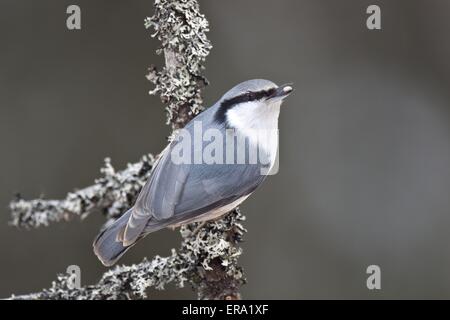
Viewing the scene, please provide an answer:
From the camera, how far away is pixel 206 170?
80.1 inches

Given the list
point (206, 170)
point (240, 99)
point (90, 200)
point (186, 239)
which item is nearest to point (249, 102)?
point (240, 99)

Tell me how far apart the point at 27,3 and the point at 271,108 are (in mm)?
1856

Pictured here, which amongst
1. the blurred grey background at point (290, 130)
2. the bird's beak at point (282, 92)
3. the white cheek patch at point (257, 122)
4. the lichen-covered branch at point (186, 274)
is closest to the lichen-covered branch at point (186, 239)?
the lichen-covered branch at point (186, 274)

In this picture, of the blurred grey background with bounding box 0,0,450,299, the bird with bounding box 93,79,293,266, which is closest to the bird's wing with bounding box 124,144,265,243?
the bird with bounding box 93,79,293,266

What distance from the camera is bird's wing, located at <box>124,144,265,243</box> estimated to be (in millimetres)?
2002

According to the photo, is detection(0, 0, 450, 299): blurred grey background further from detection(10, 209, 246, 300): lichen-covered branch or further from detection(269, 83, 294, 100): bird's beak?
detection(269, 83, 294, 100): bird's beak

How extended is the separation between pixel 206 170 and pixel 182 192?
10cm

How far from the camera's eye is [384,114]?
3861 millimetres

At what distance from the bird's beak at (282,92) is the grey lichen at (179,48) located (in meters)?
0.23

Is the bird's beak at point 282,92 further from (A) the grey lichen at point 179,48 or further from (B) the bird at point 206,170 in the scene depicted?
(A) the grey lichen at point 179,48

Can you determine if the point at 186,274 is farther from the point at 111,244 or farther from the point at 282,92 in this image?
the point at 282,92

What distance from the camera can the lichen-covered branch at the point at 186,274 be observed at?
1.98 m

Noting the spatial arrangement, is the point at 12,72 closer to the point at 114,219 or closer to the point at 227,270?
the point at 114,219

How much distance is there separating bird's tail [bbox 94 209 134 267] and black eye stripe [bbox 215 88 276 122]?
0.43m
